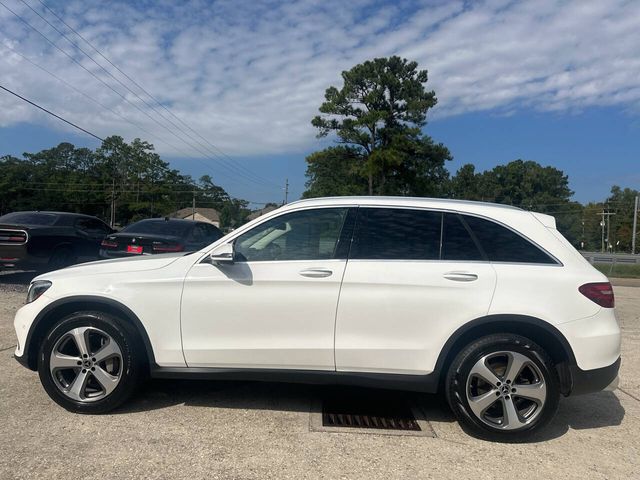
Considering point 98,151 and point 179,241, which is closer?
point 179,241

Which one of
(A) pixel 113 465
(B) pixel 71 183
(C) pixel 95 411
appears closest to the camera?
(A) pixel 113 465

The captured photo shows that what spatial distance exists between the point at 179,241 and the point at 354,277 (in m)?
6.44

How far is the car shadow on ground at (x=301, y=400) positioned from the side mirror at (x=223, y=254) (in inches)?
51.1

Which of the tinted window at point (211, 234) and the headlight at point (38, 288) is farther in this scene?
the tinted window at point (211, 234)

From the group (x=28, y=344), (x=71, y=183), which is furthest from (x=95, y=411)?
(x=71, y=183)

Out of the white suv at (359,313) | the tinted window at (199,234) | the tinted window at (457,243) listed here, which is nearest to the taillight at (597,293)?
the white suv at (359,313)

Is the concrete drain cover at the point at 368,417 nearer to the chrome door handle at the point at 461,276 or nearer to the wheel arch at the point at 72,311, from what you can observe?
the chrome door handle at the point at 461,276

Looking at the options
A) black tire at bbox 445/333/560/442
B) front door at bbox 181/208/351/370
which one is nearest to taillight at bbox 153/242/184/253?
front door at bbox 181/208/351/370

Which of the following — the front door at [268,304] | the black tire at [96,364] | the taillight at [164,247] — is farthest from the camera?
the taillight at [164,247]

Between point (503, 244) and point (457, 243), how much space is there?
0.34m

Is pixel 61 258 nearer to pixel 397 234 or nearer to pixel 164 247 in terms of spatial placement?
pixel 164 247

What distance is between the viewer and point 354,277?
371 centimetres

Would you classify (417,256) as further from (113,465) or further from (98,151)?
(98,151)

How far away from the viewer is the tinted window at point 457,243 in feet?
12.4
